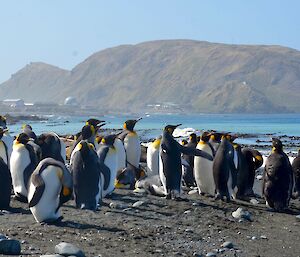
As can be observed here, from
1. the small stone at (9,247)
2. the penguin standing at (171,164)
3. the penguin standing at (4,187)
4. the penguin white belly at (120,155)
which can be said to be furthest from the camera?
the penguin white belly at (120,155)

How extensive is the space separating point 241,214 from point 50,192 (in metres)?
2.85

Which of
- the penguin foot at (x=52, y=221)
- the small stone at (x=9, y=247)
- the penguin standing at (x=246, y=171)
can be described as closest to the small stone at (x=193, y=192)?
the penguin standing at (x=246, y=171)

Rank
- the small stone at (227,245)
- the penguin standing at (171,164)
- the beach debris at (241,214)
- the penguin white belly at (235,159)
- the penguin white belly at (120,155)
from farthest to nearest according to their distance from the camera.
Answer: the penguin white belly at (120,155), the penguin white belly at (235,159), the penguin standing at (171,164), the beach debris at (241,214), the small stone at (227,245)

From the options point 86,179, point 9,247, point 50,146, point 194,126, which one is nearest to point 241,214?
point 86,179

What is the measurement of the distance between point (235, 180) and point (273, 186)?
880 mm

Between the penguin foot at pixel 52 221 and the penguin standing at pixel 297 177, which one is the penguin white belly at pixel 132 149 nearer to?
the penguin standing at pixel 297 177

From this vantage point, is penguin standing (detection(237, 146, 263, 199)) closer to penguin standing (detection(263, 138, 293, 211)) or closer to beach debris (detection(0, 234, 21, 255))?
penguin standing (detection(263, 138, 293, 211))

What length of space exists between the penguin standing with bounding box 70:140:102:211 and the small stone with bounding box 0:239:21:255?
291cm

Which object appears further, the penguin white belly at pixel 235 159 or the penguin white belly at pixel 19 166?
the penguin white belly at pixel 235 159

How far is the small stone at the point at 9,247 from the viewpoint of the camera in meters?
5.75

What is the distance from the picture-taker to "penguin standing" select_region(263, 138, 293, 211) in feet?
32.7

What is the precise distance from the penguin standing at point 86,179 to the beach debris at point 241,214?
194 cm

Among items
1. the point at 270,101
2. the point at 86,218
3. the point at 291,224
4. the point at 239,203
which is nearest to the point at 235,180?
the point at 239,203

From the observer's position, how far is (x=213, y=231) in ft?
25.9
